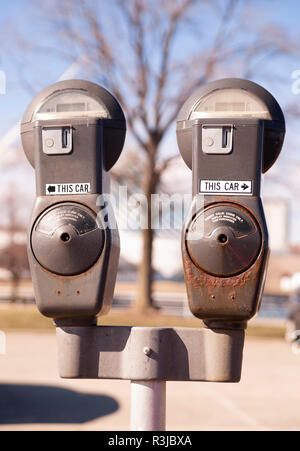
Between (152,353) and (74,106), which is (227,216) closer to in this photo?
(152,353)

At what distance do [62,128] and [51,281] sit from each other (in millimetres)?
517

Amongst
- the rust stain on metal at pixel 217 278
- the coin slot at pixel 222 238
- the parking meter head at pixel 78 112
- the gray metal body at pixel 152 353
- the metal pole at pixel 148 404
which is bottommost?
the metal pole at pixel 148 404

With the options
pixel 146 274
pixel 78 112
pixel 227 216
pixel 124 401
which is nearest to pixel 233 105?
pixel 227 216

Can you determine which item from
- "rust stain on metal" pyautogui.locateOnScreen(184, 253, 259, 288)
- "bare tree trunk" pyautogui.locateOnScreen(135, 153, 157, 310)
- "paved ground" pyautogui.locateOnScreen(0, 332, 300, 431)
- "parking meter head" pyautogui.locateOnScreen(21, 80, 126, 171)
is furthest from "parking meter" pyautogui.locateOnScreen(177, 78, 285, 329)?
"bare tree trunk" pyautogui.locateOnScreen(135, 153, 157, 310)

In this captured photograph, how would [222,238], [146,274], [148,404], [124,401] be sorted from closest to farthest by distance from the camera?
1. [222,238]
2. [148,404]
3. [124,401]
4. [146,274]

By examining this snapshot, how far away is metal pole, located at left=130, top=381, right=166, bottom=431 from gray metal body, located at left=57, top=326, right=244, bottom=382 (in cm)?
3

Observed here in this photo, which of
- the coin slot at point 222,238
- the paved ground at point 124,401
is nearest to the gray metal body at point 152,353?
the coin slot at point 222,238

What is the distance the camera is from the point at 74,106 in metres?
2.43

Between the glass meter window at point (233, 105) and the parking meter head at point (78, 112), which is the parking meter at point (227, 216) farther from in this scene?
the parking meter head at point (78, 112)

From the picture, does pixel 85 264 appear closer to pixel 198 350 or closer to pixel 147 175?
pixel 198 350

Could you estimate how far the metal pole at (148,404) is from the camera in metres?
2.38

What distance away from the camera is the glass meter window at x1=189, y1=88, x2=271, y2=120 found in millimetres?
2367

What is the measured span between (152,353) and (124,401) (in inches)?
162

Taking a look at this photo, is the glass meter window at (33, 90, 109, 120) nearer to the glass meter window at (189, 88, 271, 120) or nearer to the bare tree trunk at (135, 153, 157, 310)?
the glass meter window at (189, 88, 271, 120)
